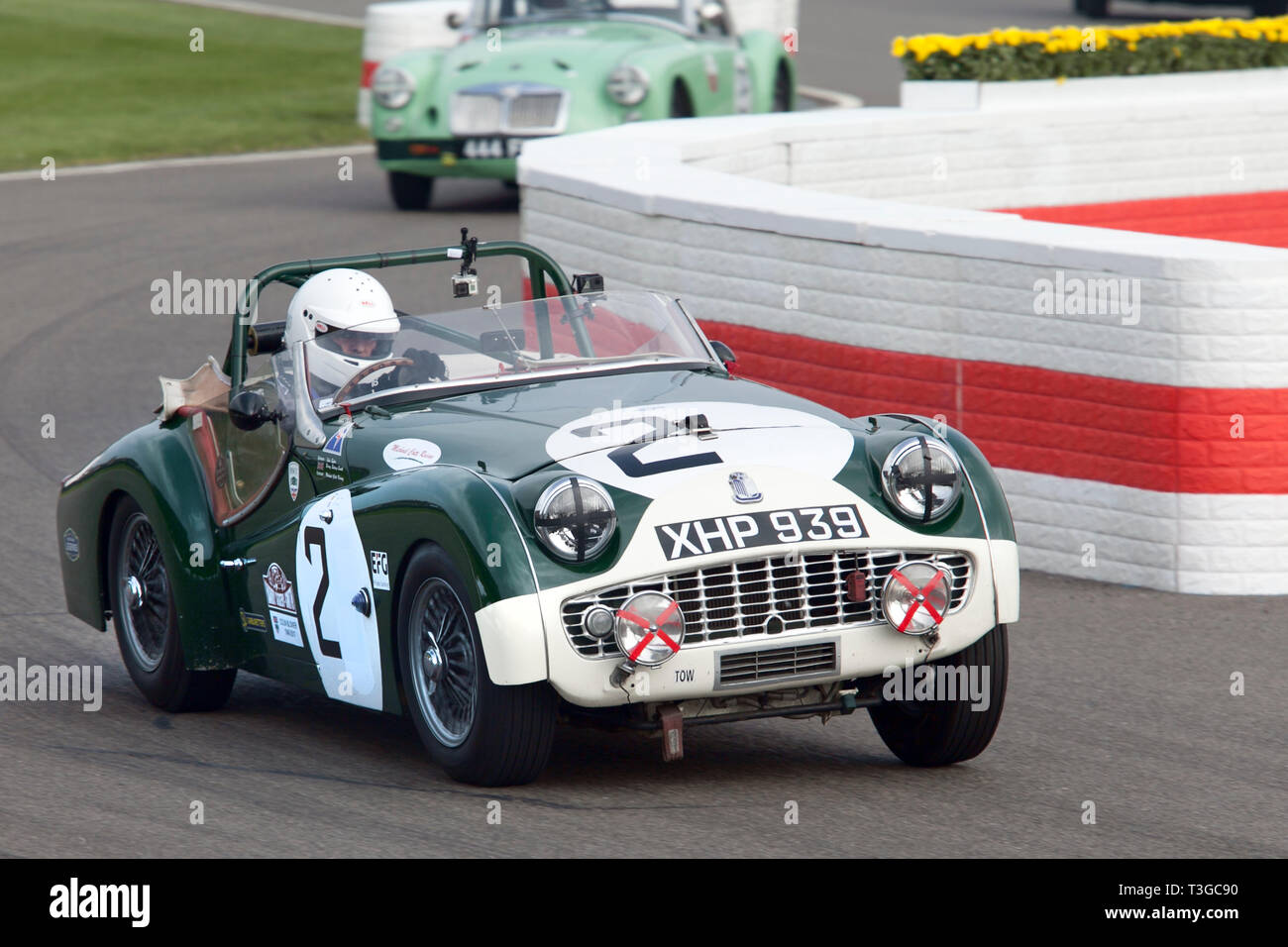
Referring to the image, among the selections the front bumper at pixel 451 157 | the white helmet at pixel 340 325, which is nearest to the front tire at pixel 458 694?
the white helmet at pixel 340 325

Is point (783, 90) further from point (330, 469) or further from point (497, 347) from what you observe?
point (330, 469)

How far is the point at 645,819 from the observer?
6.19 metres

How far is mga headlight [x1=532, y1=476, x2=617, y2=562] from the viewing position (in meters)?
6.14

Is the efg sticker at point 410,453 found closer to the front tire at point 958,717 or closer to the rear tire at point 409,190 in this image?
the front tire at point 958,717

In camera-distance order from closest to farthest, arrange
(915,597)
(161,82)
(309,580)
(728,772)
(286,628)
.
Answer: (915,597), (728,772), (309,580), (286,628), (161,82)

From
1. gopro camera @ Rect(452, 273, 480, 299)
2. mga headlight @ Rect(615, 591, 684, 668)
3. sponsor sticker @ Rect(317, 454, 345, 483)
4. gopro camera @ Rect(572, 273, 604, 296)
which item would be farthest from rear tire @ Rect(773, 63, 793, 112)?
mga headlight @ Rect(615, 591, 684, 668)

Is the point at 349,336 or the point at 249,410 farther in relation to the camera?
the point at 349,336

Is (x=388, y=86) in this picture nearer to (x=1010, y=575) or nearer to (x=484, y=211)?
(x=484, y=211)

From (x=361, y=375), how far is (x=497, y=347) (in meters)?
0.46

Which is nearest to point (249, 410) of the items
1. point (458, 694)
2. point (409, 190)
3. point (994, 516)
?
point (458, 694)

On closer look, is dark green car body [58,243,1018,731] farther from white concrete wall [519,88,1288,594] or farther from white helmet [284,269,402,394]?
white concrete wall [519,88,1288,594]

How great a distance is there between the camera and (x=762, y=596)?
6.24 metres
